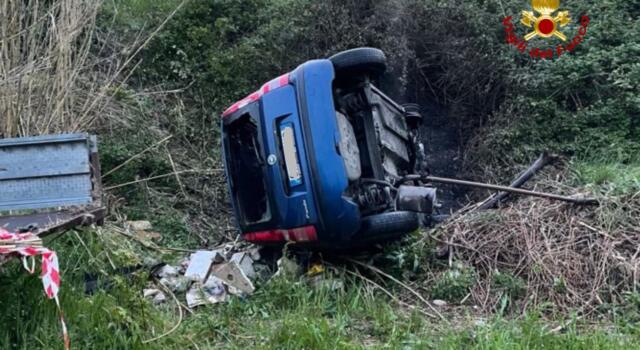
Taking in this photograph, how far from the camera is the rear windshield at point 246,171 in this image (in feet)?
15.8

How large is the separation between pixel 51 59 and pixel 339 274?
9.94 ft

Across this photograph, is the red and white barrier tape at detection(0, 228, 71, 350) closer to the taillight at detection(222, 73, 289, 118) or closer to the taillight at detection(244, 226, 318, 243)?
the taillight at detection(244, 226, 318, 243)

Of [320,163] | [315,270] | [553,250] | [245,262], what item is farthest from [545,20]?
[245,262]

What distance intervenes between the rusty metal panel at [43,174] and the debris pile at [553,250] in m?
2.61

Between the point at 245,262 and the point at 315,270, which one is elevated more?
the point at 245,262

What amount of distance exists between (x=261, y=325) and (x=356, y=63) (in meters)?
2.07

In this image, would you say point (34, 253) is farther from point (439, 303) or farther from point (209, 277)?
point (439, 303)

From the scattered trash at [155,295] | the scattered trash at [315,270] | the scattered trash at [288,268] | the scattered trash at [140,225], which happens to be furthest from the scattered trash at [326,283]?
the scattered trash at [140,225]

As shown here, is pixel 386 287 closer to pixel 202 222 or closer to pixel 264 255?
pixel 264 255

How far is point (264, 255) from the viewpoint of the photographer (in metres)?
5.02

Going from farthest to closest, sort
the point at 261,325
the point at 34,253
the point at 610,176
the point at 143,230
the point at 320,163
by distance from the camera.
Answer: the point at 143,230 < the point at 610,176 < the point at 320,163 < the point at 261,325 < the point at 34,253

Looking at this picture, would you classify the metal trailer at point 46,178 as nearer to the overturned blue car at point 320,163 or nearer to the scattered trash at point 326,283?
the overturned blue car at point 320,163

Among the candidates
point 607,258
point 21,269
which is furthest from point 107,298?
point 607,258

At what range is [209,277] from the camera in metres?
4.61
